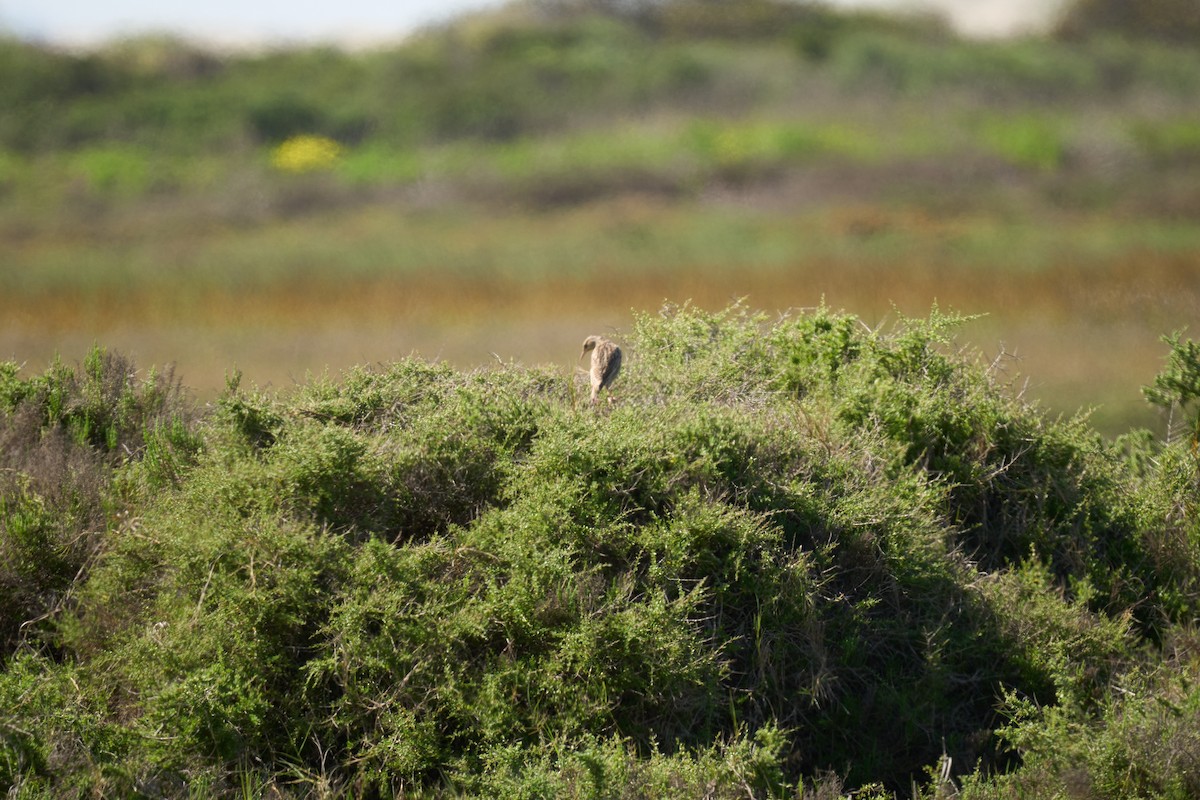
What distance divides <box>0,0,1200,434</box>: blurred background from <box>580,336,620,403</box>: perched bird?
9135 millimetres

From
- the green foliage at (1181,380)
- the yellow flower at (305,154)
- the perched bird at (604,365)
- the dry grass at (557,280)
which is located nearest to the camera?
the perched bird at (604,365)

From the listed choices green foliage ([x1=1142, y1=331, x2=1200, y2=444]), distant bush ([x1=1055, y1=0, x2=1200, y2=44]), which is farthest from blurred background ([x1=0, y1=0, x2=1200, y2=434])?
green foliage ([x1=1142, y1=331, x2=1200, y2=444])

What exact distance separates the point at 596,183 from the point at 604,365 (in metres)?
19.8

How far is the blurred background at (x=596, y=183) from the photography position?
1958 centimetres

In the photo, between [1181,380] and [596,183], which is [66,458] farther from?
[596,183]

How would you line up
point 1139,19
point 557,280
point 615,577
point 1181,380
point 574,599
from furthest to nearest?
point 1139,19 → point 557,280 → point 1181,380 → point 615,577 → point 574,599

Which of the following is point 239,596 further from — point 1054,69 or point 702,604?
point 1054,69

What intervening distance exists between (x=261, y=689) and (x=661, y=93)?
2617cm

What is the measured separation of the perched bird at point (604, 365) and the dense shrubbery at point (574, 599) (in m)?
0.17

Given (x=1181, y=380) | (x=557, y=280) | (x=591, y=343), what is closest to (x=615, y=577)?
(x=591, y=343)

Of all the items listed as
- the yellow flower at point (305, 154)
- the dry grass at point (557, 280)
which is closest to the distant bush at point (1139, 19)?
the dry grass at point (557, 280)

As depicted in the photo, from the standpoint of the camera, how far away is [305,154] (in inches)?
1070

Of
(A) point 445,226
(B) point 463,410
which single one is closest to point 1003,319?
(A) point 445,226

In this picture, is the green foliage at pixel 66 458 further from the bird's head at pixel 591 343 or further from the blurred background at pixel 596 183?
the blurred background at pixel 596 183
